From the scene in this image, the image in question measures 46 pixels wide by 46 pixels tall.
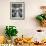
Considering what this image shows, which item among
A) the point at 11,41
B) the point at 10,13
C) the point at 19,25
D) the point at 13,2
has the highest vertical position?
the point at 13,2

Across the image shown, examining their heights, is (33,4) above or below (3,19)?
above

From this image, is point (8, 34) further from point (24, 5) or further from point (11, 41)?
point (24, 5)

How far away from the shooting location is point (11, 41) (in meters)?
3.05

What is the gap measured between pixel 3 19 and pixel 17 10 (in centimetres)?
30

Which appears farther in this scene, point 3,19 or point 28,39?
point 3,19

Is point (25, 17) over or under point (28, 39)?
over

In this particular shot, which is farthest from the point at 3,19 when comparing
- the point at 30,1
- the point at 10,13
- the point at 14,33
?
the point at 30,1

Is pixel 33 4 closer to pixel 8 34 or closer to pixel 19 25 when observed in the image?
pixel 19 25

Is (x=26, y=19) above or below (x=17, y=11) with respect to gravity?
below

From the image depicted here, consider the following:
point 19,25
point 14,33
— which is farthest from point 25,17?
point 14,33

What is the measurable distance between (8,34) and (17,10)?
47 cm

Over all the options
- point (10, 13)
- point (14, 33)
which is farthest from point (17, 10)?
point (14, 33)

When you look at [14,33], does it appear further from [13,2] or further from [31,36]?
[13,2]

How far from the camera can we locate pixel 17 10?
10.5 ft
